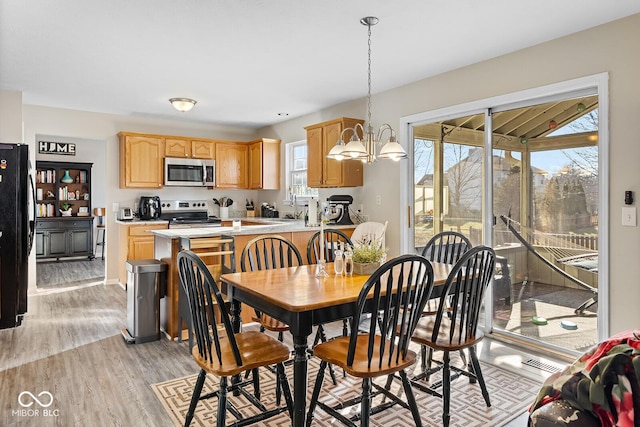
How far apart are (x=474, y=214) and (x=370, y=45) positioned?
1.84 metres

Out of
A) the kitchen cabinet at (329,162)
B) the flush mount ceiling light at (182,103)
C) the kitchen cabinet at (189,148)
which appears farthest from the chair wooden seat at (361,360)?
the kitchen cabinet at (189,148)

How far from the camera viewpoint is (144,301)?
3506mm

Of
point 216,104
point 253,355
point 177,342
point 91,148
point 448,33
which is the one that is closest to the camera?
point 253,355

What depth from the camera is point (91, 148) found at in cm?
863

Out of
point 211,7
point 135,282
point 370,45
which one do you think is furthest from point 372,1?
point 135,282

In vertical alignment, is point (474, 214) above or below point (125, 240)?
above

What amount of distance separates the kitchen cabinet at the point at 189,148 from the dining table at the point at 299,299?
13.9ft

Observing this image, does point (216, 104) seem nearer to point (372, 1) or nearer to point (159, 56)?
point (159, 56)

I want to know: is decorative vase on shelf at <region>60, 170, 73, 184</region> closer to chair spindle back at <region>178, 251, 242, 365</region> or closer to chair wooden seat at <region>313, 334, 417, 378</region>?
chair spindle back at <region>178, 251, 242, 365</region>

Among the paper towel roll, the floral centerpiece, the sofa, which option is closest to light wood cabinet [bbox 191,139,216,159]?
the paper towel roll

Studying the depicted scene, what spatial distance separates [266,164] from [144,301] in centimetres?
347

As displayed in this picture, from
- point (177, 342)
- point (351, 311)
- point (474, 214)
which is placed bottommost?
point (177, 342)

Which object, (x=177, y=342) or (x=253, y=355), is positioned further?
(x=177, y=342)

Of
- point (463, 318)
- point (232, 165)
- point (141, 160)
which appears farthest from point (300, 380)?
point (232, 165)
